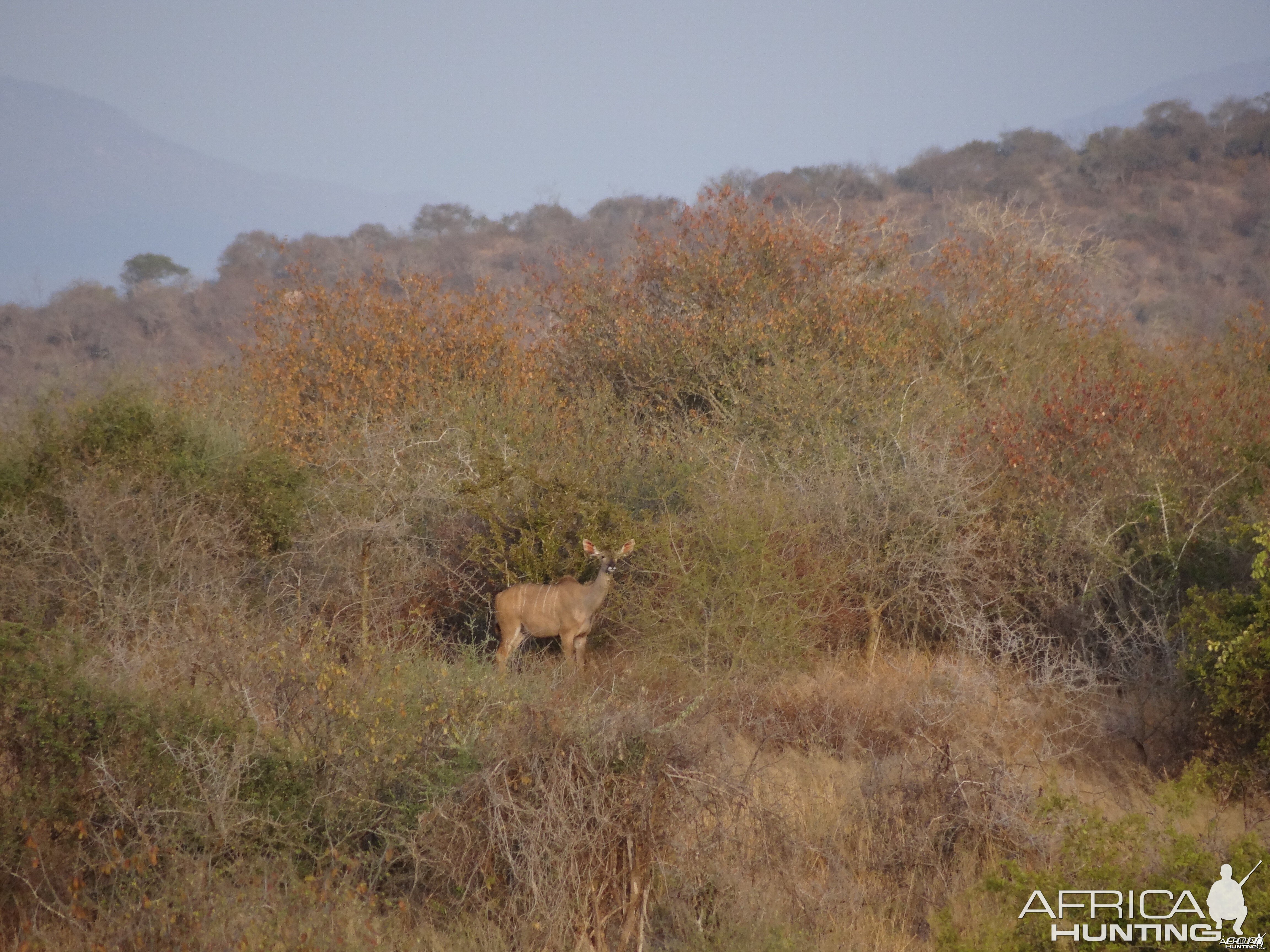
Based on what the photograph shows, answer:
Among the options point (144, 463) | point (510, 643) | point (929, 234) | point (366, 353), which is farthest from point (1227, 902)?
point (929, 234)

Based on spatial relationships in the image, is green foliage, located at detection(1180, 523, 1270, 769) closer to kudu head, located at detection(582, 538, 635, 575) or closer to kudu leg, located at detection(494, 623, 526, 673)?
kudu head, located at detection(582, 538, 635, 575)

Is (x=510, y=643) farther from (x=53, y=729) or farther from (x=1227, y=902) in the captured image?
(x=1227, y=902)

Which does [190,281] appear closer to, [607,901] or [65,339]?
[65,339]

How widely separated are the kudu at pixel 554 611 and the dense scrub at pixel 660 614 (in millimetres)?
325

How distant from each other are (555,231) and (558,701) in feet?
102

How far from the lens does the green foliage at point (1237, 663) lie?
5.75m

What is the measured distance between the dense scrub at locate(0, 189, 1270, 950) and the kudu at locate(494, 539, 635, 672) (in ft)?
1.06

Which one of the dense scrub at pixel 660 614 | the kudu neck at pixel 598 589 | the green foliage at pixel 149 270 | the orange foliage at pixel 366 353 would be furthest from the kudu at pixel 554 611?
the green foliage at pixel 149 270

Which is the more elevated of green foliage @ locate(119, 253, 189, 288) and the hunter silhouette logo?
green foliage @ locate(119, 253, 189, 288)

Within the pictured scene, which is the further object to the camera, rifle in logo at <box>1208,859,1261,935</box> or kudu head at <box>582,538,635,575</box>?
kudu head at <box>582,538,635,575</box>

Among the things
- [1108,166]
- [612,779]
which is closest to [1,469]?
[612,779]

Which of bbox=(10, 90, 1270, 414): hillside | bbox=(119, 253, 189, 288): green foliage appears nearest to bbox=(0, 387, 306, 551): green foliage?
bbox=(10, 90, 1270, 414): hillside

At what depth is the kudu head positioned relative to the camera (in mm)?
7344

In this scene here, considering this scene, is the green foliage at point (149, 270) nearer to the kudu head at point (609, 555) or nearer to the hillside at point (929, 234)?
the hillside at point (929, 234)
